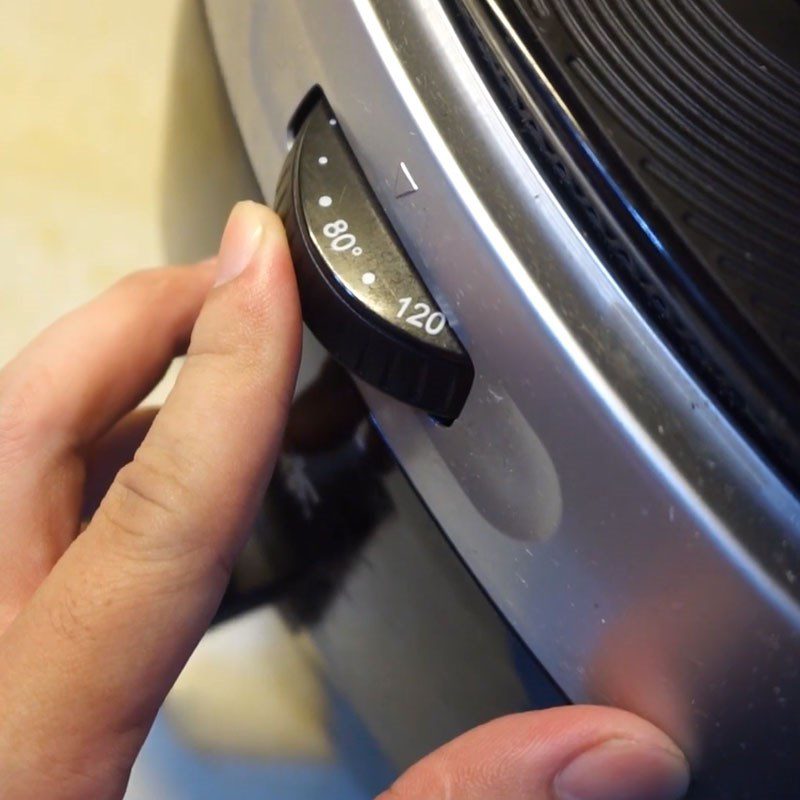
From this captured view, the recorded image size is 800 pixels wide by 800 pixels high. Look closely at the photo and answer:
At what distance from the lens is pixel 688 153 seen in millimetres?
227

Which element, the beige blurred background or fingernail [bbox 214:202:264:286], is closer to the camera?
fingernail [bbox 214:202:264:286]

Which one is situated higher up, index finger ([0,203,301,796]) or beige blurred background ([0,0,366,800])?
beige blurred background ([0,0,366,800])

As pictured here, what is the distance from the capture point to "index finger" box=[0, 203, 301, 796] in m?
0.26

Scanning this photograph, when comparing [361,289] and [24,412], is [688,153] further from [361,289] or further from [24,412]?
[24,412]

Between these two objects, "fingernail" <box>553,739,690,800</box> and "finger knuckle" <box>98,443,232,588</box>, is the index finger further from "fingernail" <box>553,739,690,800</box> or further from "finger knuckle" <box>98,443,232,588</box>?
"fingernail" <box>553,739,690,800</box>

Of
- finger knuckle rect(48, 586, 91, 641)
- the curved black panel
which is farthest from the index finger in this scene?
the curved black panel

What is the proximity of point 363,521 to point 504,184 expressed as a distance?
15 cm

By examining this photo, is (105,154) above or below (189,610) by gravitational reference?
above

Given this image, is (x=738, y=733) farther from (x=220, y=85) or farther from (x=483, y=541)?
(x=220, y=85)

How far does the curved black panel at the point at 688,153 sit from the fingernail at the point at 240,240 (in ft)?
0.31

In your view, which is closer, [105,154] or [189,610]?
[189,610]

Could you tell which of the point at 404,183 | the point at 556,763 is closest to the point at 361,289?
the point at 404,183

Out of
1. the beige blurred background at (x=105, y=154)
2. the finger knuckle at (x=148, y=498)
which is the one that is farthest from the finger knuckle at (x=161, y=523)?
the beige blurred background at (x=105, y=154)

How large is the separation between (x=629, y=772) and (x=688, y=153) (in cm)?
16
